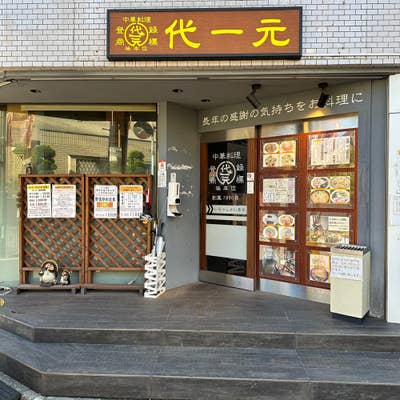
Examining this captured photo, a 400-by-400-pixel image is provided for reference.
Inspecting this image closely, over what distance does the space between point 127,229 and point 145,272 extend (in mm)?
688

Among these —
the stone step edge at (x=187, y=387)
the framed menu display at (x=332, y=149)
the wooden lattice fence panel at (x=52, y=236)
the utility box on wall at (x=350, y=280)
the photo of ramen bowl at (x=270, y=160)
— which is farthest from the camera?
the wooden lattice fence panel at (x=52, y=236)

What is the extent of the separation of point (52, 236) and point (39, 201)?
55 centimetres

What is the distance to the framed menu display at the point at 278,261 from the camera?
14.9 feet

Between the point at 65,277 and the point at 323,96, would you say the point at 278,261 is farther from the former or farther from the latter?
the point at 65,277

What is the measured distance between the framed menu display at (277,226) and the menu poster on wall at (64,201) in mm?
2759

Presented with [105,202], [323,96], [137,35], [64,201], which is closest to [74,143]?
[64,201]

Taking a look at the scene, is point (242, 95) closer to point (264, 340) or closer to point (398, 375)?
point (264, 340)

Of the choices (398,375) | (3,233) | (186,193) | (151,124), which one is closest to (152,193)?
(186,193)

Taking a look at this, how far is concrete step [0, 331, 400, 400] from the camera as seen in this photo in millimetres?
2654

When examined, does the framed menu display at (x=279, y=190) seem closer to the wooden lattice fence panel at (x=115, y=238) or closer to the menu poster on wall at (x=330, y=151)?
the menu poster on wall at (x=330, y=151)

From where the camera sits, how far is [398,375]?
2.75 m

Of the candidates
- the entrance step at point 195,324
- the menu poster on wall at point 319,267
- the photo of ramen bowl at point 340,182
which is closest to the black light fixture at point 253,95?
the photo of ramen bowl at point 340,182

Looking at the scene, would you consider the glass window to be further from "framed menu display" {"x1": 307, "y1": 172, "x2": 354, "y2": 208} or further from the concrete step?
the concrete step

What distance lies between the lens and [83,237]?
15.4ft
